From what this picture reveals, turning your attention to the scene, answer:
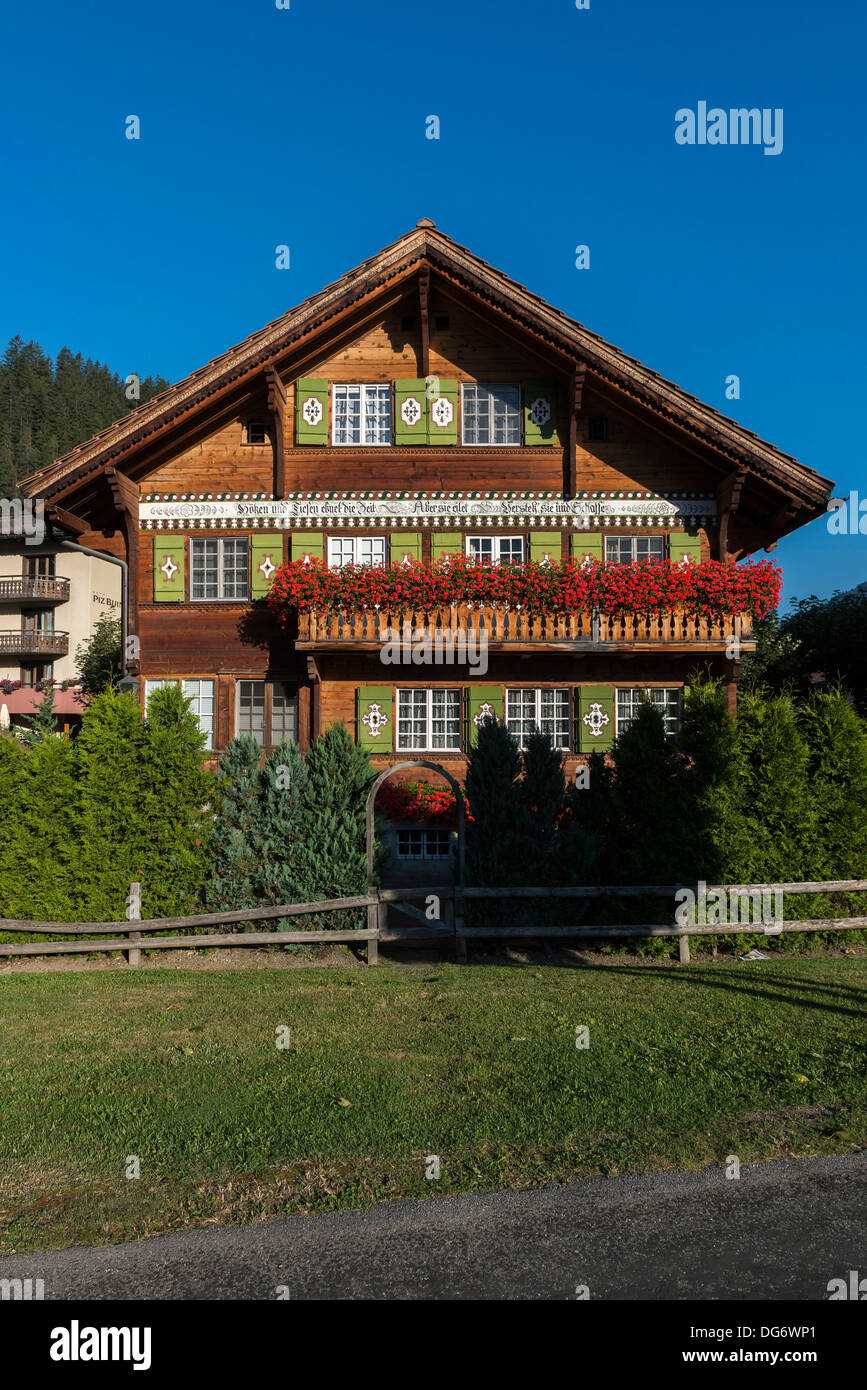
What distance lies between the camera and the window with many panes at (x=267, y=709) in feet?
67.7

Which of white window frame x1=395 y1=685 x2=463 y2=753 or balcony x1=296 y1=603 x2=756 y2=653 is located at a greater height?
balcony x1=296 y1=603 x2=756 y2=653

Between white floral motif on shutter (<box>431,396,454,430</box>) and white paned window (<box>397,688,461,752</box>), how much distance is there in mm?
6070

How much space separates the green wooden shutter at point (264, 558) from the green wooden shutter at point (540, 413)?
6099 mm

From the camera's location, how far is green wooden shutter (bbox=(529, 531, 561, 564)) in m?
20.5

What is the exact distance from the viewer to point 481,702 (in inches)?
797

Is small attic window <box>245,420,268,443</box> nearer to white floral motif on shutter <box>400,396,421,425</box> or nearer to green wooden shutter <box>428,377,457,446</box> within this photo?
white floral motif on shutter <box>400,396,421,425</box>

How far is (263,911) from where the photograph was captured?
12.4 metres

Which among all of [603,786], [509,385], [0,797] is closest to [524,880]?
[603,786]

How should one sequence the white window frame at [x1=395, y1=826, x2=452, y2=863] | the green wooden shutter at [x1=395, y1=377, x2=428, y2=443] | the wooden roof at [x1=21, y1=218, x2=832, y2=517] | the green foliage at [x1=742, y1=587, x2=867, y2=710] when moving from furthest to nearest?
1. the green foliage at [x1=742, y1=587, x2=867, y2=710]
2. the green wooden shutter at [x1=395, y1=377, x2=428, y2=443]
3. the white window frame at [x1=395, y1=826, x2=452, y2=863]
4. the wooden roof at [x1=21, y1=218, x2=832, y2=517]

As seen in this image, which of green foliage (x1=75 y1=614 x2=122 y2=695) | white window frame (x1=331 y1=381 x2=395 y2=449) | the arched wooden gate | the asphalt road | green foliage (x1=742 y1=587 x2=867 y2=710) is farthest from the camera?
green foliage (x1=75 y1=614 x2=122 y2=695)

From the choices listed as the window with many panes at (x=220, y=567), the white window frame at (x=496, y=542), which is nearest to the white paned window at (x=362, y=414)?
the white window frame at (x=496, y=542)

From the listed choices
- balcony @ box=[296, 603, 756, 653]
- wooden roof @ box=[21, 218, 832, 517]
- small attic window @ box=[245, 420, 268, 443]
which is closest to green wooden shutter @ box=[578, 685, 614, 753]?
balcony @ box=[296, 603, 756, 653]

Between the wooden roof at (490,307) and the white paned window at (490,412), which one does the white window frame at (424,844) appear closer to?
the white paned window at (490,412)
